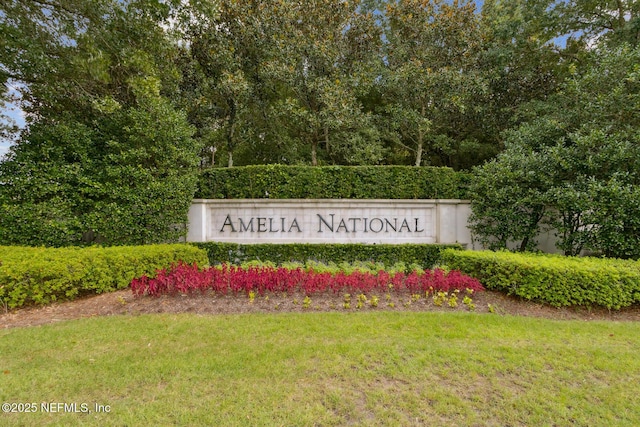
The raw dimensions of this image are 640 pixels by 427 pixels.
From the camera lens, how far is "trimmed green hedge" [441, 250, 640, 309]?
15.6 ft

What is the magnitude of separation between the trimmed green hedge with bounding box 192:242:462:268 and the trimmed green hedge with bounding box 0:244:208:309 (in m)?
1.72

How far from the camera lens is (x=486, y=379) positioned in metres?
2.89

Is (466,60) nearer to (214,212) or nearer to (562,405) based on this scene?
(214,212)

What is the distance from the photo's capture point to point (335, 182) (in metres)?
8.12

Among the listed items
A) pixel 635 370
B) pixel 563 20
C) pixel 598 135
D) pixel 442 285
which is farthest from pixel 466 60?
pixel 635 370

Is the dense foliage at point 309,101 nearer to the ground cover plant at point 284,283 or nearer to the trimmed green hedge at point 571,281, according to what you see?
the trimmed green hedge at point 571,281

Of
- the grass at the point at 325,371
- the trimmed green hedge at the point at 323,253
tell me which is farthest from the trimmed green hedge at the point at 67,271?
the trimmed green hedge at the point at 323,253

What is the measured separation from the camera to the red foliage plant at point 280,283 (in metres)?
5.10

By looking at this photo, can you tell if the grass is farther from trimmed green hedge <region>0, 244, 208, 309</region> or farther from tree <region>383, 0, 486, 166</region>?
tree <region>383, 0, 486, 166</region>

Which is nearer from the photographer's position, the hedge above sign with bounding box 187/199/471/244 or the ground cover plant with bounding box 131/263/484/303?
the ground cover plant with bounding box 131/263/484/303

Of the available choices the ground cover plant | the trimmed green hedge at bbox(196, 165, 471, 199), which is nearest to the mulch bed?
the ground cover plant

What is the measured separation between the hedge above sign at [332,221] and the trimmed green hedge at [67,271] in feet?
7.06

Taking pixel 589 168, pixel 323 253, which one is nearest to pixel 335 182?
pixel 323 253

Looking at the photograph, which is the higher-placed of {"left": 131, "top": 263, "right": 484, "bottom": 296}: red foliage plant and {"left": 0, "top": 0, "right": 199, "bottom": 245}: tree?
{"left": 0, "top": 0, "right": 199, "bottom": 245}: tree
